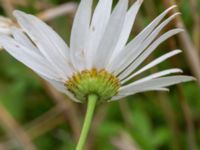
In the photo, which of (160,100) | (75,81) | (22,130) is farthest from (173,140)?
(75,81)

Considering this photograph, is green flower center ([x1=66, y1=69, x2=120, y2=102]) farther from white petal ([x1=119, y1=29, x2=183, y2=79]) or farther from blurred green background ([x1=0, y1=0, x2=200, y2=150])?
blurred green background ([x1=0, y1=0, x2=200, y2=150])

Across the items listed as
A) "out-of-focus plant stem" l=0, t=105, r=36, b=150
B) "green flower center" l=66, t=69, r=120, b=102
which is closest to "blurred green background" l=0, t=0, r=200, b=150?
"out-of-focus plant stem" l=0, t=105, r=36, b=150

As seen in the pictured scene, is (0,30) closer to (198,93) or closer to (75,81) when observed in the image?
(75,81)

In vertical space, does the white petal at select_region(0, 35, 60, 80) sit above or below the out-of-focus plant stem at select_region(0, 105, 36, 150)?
above

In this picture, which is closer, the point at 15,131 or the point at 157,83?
the point at 157,83

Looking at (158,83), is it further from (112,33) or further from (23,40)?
(23,40)

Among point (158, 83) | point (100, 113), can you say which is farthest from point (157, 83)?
point (100, 113)
